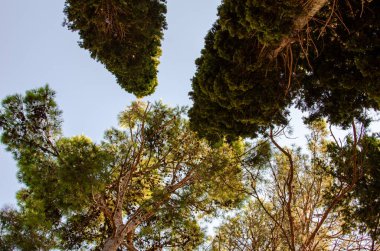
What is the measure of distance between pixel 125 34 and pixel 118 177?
4508 mm

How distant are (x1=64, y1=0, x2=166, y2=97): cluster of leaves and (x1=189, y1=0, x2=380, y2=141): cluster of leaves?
2086 mm

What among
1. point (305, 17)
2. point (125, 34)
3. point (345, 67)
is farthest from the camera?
point (125, 34)

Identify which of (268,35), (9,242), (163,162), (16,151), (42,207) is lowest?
(9,242)

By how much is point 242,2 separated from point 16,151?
652 cm

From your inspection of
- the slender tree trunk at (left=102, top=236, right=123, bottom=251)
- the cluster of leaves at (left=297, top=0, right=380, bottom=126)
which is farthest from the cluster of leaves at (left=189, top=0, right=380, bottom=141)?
the slender tree trunk at (left=102, top=236, right=123, bottom=251)

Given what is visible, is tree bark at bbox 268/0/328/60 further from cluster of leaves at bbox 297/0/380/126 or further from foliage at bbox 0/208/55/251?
foliage at bbox 0/208/55/251

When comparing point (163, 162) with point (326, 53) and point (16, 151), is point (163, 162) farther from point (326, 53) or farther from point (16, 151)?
point (326, 53)

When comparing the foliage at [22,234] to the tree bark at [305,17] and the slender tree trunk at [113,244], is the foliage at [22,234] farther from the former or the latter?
the tree bark at [305,17]

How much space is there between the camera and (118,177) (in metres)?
10.1

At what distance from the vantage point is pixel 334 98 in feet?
20.7

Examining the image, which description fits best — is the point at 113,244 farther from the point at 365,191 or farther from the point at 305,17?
the point at 305,17

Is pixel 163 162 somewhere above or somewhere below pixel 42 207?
above

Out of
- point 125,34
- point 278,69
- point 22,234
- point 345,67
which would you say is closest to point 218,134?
point 278,69

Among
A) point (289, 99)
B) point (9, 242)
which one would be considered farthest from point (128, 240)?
point (289, 99)
